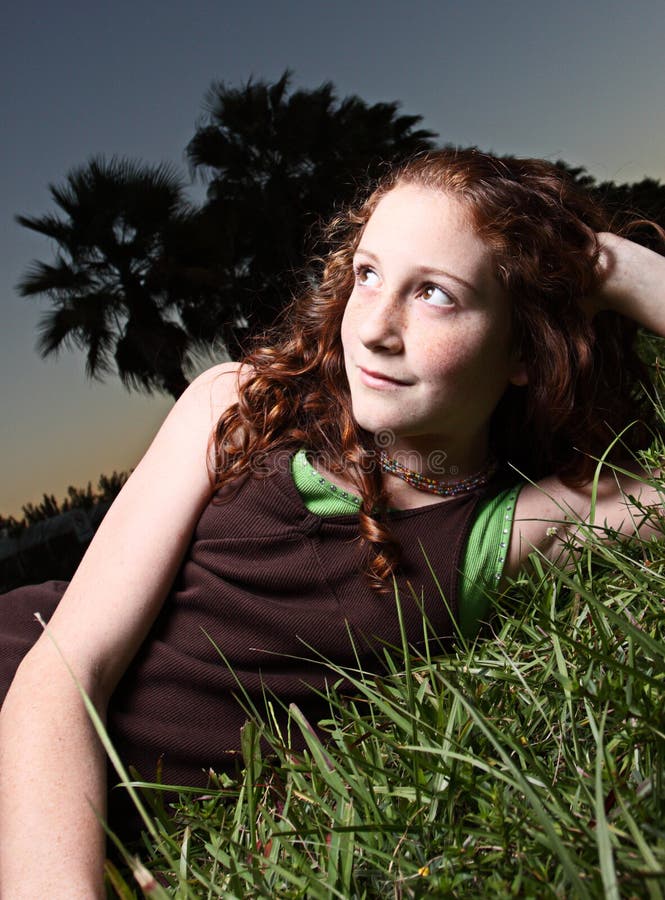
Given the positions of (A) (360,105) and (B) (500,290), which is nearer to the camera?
(B) (500,290)

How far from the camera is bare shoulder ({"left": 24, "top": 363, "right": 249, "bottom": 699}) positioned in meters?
1.61

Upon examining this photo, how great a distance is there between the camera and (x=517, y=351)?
1.80 meters

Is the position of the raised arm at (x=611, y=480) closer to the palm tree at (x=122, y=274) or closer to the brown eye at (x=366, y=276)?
the brown eye at (x=366, y=276)

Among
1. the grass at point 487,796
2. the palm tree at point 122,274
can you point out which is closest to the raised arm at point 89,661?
the grass at point 487,796

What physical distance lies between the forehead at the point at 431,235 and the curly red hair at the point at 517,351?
1.2 inches

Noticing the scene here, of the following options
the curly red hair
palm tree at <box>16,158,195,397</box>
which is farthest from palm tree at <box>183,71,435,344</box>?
the curly red hair

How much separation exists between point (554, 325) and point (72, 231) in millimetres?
7346

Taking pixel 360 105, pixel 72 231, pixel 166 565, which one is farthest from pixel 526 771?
pixel 360 105

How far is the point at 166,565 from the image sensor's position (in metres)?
1.71

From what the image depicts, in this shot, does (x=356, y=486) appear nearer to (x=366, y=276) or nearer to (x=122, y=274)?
(x=366, y=276)

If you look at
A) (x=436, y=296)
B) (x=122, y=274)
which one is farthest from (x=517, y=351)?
(x=122, y=274)

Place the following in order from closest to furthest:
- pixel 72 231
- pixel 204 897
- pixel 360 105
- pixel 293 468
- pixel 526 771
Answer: pixel 526 771
pixel 204 897
pixel 293 468
pixel 72 231
pixel 360 105

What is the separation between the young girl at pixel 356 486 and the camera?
1.59 m

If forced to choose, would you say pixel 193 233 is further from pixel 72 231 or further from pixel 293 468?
pixel 293 468
